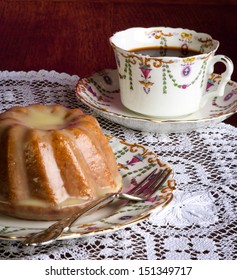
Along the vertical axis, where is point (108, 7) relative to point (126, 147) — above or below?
below

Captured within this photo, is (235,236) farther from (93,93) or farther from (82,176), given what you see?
(93,93)

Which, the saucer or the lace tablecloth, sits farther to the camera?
the saucer

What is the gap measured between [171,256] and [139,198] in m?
0.09

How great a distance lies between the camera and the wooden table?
1354 mm

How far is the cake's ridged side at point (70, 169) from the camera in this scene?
2.61ft

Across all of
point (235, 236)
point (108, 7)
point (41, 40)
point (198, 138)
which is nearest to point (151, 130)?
point (198, 138)

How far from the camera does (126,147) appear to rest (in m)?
0.94

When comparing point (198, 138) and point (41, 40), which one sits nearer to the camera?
point (198, 138)

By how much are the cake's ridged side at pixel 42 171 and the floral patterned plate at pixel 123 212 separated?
0.03 m

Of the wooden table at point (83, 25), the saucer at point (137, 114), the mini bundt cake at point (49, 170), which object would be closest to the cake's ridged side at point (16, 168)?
the mini bundt cake at point (49, 170)

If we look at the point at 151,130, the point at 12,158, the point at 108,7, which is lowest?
the point at 108,7

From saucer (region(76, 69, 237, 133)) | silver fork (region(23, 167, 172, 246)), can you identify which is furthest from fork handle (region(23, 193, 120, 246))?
saucer (region(76, 69, 237, 133))

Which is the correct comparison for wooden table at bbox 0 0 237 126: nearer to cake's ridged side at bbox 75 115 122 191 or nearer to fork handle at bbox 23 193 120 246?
cake's ridged side at bbox 75 115 122 191

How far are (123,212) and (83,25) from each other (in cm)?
91
